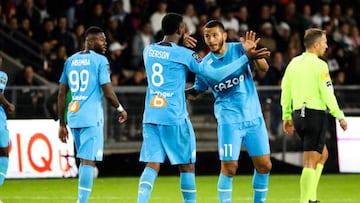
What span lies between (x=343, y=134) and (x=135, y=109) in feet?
12.5

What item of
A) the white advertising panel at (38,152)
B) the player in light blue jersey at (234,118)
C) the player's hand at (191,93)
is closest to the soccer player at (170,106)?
the player in light blue jersey at (234,118)

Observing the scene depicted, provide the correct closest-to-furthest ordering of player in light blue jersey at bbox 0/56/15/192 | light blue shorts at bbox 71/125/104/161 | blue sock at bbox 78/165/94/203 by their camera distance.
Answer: blue sock at bbox 78/165/94/203
light blue shorts at bbox 71/125/104/161
player in light blue jersey at bbox 0/56/15/192

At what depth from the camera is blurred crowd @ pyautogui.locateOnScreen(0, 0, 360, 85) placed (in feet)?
69.2

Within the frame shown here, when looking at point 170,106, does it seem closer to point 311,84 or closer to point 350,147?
point 311,84

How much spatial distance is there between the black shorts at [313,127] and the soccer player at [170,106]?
1.75 m

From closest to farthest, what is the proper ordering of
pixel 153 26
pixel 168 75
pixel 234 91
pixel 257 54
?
pixel 257 54, pixel 168 75, pixel 234 91, pixel 153 26


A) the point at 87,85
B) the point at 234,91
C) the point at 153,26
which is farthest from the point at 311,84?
the point at 153,26

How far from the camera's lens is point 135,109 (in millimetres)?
18984

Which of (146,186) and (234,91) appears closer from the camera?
(146,186)

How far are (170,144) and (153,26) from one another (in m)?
11.1

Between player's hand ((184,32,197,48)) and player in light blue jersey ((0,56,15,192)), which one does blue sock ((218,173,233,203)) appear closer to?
player's hand ((184,32,197,48))

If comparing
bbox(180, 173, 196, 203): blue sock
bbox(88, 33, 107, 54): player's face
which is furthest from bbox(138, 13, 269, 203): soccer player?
bbox(88, 33, 107, 54): player's face

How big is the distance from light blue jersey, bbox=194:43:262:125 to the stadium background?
6.05 m

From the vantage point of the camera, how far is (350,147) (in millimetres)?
18297
